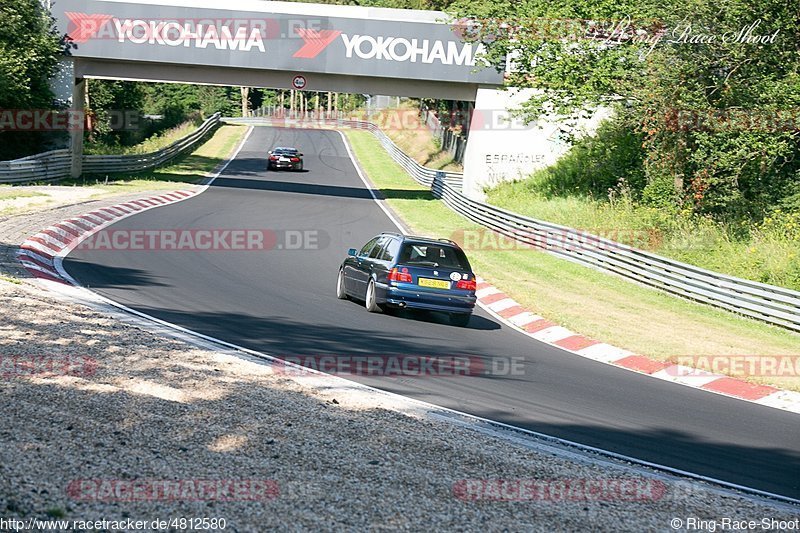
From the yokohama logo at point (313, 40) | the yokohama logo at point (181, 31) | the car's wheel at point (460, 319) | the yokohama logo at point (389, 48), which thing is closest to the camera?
the car's wheel at point (460, 319)

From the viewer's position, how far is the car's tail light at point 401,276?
A: 620 inches

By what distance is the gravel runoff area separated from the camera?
604 cm

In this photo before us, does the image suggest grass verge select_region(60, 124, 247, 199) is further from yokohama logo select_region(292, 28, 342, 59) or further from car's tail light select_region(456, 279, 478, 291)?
car's tail light select_region(456, 279, 478, 291)

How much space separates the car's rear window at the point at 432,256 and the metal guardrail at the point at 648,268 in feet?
15.0

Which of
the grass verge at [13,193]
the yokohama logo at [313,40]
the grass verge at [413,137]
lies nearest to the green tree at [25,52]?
the grass verge at [13,193]

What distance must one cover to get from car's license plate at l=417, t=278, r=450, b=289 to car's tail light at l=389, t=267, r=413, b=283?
0.58 feet

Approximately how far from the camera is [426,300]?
1574 cm

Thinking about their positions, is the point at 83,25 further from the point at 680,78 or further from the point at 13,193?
the point at 680,78

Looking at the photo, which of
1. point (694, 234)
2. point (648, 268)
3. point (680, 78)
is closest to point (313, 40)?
point (680, 78)

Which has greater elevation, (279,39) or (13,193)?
(279,39)

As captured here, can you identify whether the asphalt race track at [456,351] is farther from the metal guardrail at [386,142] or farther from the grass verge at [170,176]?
the metal guardrail at [386,142]

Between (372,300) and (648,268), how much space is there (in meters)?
9.12

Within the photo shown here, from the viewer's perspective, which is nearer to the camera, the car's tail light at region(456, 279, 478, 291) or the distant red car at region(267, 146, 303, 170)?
the car's tail light at region(456, 279, 478, 291)

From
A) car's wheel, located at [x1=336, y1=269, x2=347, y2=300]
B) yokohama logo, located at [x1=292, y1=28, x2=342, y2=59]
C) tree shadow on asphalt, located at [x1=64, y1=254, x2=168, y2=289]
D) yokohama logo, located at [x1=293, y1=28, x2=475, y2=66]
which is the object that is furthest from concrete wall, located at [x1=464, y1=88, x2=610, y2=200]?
tree shadow on asphalt, located at [x1=64, y1=254, x2=168, y2=289]
